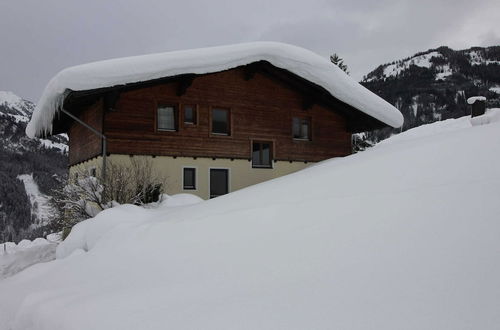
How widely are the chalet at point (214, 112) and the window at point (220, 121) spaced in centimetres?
4

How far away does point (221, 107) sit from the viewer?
16.7 meters

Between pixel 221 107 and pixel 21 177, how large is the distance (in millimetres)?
130139

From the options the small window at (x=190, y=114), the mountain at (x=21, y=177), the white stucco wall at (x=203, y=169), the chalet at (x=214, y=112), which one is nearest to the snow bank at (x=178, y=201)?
the white stucco wall at (x=203, y=169)

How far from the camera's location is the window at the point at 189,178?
15750 mm

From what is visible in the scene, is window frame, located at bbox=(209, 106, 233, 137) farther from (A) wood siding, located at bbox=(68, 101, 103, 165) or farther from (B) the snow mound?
(A) wood siding, located at bbox=(68, 101, 103, 165)

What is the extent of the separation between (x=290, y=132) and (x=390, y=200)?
43.1 feet

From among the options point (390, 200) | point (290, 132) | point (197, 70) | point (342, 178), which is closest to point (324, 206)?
point (390, 200)

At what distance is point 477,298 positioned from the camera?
2.92m

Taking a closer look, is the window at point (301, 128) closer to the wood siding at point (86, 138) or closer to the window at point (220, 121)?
the window at point (220, 121)

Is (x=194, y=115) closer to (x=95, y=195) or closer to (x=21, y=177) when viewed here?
(x=95, y=195)

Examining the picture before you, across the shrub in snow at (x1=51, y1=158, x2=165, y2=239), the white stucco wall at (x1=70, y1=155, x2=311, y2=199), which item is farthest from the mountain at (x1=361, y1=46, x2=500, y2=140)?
the shrub in snow at (x1=51, y1=158, x2=165, y2=239)

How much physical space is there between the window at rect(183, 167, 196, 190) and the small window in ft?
5.70

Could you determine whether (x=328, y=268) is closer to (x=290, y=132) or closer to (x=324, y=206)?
(x=324, y=206)

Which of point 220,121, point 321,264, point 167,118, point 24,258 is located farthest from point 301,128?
point 321,264
